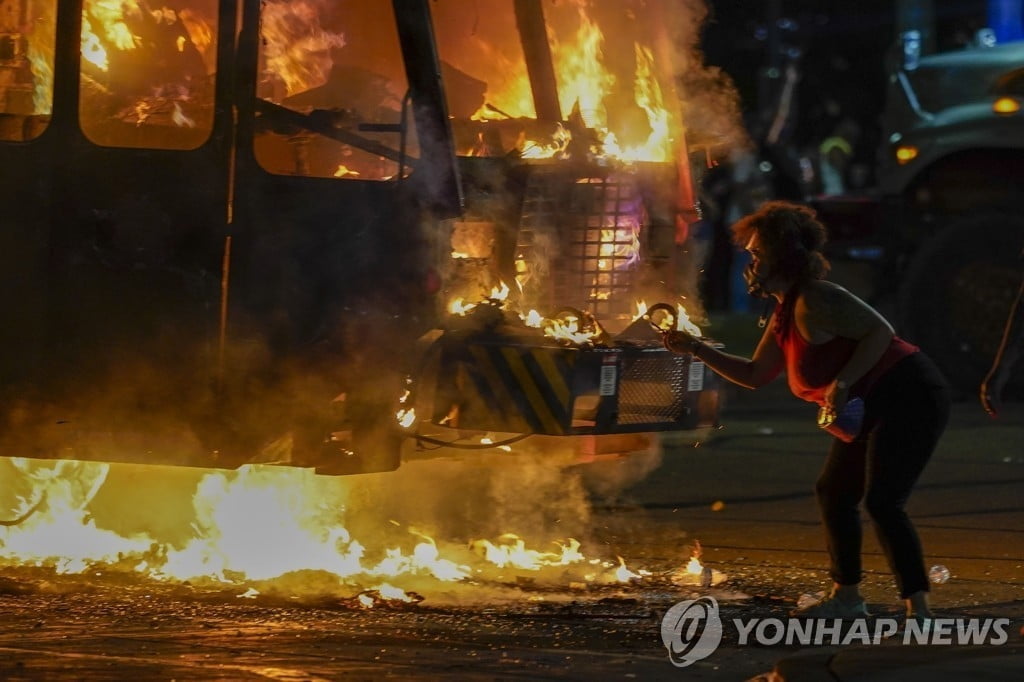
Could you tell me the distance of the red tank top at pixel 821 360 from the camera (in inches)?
254

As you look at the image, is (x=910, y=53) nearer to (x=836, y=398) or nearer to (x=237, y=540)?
(x=836, y=398)

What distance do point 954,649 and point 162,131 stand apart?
12.4 ft

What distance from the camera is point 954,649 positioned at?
4.02 meters

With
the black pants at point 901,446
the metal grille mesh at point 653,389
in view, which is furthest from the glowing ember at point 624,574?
the black pants at point 901,446

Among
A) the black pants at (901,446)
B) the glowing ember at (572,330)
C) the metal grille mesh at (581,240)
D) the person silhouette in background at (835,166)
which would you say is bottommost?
the black pants at (901,446)

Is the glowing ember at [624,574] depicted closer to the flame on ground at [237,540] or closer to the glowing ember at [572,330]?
the flame on ground at [237,540]

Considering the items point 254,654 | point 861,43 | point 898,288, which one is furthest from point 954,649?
point 861,43

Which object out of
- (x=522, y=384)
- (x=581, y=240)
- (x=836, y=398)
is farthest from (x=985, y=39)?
(x=522, y=384)

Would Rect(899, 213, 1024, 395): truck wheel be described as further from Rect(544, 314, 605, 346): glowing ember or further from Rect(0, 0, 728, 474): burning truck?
Rect(544, 314, 605, 346): glowing ember

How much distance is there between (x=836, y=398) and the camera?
6352mm

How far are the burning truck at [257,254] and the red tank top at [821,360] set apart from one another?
0.58m

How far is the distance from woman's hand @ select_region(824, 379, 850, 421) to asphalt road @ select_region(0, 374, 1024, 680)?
0.84 metres

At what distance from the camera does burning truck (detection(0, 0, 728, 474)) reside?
662 cm

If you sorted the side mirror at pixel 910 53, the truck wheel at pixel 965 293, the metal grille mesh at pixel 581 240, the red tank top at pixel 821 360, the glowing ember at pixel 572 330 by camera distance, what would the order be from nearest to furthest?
the red tank top at pixel 821 360 < the glowing ember at pixel 572 330 < the metal grille mesh at pixel 581 240 < the truck wheel at pixel 965 293 < the side mirror at pixel 910 53
